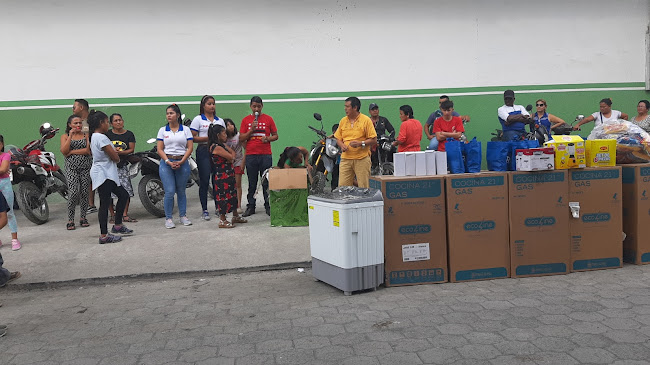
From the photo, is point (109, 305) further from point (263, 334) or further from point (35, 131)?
point (35, 131)

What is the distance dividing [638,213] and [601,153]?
2.69 ft

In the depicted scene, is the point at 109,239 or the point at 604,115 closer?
the point at 109,239

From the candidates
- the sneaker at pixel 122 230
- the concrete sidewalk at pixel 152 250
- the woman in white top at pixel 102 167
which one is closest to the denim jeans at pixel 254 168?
the concrete sidewalk at pixel 152 250

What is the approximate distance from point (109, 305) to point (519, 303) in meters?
3.85

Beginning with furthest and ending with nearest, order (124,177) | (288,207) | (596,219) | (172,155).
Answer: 1. (124,177)
2. (172,155)
3. (288,207)
4. (596,219)

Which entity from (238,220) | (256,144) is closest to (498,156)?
(238,220)

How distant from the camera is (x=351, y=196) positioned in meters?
5.15

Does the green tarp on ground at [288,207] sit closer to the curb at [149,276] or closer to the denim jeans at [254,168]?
the denim jeans at [254,168]

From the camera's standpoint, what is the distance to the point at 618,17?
37.1 ft

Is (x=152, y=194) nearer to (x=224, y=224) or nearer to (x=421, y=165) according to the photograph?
(x=224, y=224)

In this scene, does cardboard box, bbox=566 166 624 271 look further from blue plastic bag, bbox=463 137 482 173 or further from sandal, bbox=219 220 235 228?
sandal, bbox=219 220 235 228

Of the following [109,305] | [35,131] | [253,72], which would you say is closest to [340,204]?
[109,305]

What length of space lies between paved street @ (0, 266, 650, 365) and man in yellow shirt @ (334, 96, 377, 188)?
6.86 ft

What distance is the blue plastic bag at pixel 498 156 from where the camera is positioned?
18.4 feet
